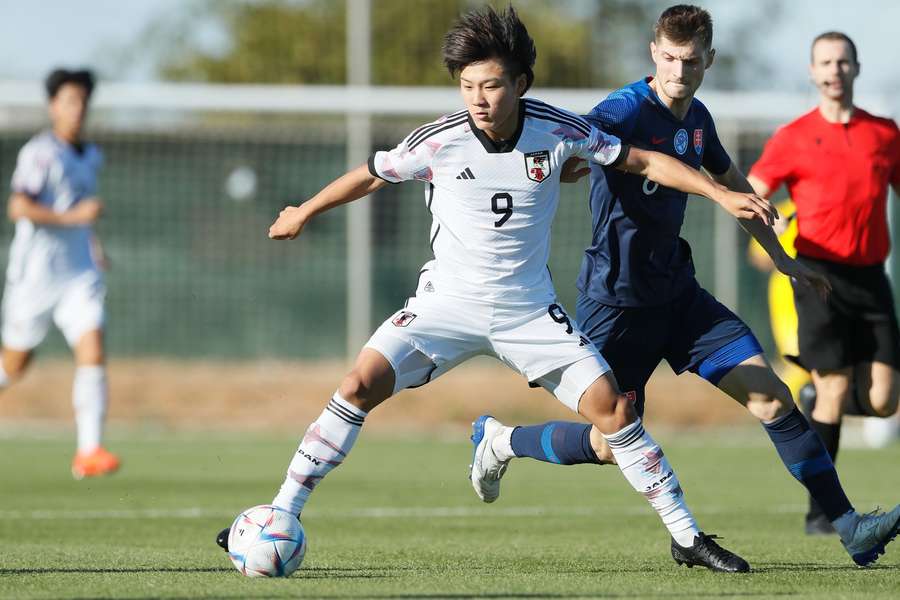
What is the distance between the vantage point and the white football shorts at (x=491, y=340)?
19.8ft

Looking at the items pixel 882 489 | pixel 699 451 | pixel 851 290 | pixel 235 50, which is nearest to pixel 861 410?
pixel 851 290

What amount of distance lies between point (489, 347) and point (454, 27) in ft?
4.12

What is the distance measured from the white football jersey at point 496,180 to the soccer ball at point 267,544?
3.59 ft

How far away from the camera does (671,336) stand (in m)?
6.73

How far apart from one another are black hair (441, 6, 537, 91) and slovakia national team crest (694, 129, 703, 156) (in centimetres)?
97

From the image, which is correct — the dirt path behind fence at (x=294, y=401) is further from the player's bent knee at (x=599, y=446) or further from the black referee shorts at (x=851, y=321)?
the player's bent knee at (x=599, y=446)

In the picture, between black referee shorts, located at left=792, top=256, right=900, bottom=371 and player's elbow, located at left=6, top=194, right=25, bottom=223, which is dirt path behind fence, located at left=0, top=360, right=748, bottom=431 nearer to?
player's elbow, located at left=6, top=194, right=25, bottom=223

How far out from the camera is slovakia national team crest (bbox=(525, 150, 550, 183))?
6.02 meters

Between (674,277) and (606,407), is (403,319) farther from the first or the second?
(674,277)

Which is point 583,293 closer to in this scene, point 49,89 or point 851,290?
point 851,290

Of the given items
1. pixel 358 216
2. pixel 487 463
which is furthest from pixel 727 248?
pixel 487 463

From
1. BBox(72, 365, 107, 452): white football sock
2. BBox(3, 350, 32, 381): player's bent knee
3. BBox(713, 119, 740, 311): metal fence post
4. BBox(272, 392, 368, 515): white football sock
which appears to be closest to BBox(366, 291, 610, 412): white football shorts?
BBox(272, 392, 368, 515): white football sock

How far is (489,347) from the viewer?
20.2 ft

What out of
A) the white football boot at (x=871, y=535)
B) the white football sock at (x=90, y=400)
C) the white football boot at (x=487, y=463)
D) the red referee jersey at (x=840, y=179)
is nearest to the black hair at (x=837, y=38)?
the red referee jersey at (x=840, y=179)
